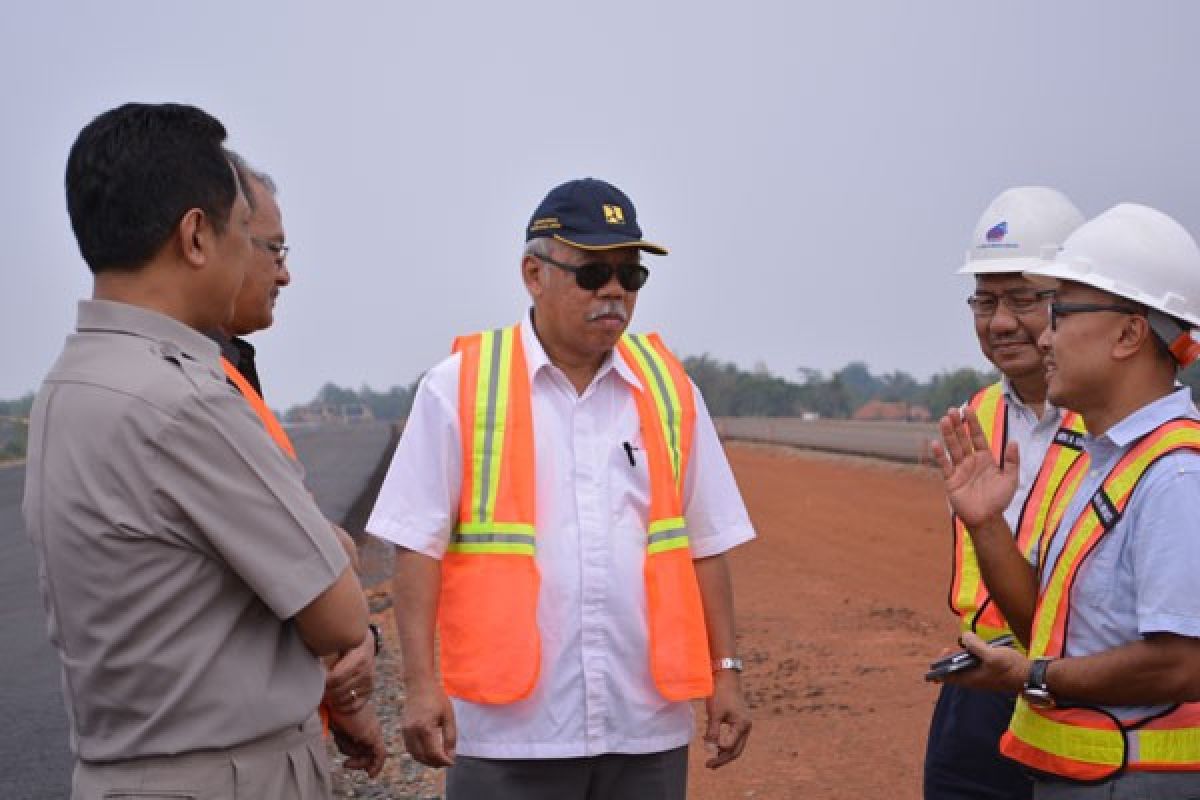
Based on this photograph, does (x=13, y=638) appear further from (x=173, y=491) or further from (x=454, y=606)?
(x=173, y=491)

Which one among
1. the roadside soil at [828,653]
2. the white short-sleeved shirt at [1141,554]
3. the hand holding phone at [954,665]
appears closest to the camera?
the white short-sleeved shirt at [1141,554]

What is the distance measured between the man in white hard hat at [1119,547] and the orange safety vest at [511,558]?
750 mm

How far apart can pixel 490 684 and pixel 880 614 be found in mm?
9438

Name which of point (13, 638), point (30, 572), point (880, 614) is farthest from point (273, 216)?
point (30, 572)

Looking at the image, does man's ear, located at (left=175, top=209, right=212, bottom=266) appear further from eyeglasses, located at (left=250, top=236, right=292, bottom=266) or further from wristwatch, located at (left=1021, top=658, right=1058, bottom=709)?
wristwatch, located at (left=1021, top=658, right=1058, bottom=709)

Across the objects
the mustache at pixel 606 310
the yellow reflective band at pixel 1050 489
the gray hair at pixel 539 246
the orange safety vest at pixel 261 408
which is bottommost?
the yellow reflective band at pixel 1050 489

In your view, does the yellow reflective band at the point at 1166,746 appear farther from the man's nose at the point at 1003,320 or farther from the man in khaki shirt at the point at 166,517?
the man in khaki shirt at the point at 166,517

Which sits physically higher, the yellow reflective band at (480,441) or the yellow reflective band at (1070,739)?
the yellow reflective band at (480,441)

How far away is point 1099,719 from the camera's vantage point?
263 centimetres

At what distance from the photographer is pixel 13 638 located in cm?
1008

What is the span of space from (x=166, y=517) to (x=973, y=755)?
8.24 feet

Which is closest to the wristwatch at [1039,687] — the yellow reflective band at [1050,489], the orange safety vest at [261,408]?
the yellow reflective band at [1050,489]

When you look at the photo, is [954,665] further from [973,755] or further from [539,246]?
[539,246]

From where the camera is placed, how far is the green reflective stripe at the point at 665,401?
133 inches
